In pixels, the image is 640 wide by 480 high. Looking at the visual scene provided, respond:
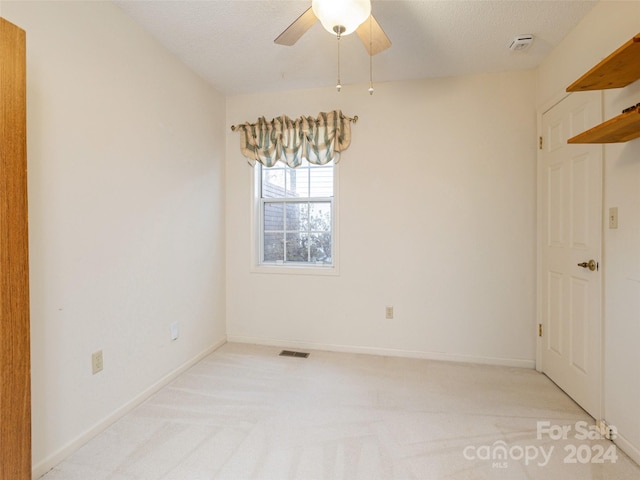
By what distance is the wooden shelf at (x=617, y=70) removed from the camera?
1338 mm

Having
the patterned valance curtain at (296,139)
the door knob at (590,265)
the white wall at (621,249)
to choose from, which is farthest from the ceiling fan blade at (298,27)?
the door knob at (590,265)

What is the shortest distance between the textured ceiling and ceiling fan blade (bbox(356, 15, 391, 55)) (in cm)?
24

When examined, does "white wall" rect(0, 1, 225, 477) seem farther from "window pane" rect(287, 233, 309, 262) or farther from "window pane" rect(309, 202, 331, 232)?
"window pane" rect(309, 202, 331, 232)

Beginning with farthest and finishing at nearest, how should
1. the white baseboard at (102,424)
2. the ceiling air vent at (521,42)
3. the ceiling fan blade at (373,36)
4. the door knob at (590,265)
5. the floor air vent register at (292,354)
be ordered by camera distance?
the floor air vent register at (292,354) < the ceiling air vent at (521,42) < the door knob at (590,265) < the ceiling fan blade at (373,36) < the white baseboard at (102,424)

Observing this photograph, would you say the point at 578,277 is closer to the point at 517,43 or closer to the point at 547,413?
the point at 547,413

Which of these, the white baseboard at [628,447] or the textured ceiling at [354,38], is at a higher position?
the textured ceiling at [354,38]

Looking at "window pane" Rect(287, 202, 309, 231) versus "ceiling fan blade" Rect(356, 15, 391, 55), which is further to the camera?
"window pane" Rect(287, 202, 309, 231)

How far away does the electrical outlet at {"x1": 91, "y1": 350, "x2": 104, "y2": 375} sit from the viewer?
181 cm

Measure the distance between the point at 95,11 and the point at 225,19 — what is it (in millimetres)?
727

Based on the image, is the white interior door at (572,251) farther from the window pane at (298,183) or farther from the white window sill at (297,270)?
the window pane at (298,183)

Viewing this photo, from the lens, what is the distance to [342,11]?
1.39 meters

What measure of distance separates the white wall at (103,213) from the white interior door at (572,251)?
2.89 m

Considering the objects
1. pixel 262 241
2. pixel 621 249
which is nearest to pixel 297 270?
pixel 262 241

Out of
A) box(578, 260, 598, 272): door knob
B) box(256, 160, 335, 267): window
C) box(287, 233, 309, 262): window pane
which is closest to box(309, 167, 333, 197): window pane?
box(256, 160, 335, 267): window
